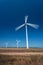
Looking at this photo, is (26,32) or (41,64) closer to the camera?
(41,64)

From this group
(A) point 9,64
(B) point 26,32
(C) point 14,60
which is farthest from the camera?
(B) point 26,32

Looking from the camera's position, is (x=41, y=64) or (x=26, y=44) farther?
(x=26, y=44)

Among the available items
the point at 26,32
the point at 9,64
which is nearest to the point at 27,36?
the point at 26,32

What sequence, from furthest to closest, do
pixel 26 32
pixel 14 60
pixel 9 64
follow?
pixel 26 32 < pixel 14 60 < pixel 9 64

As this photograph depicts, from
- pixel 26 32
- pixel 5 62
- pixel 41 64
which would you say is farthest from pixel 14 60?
pixel 26 32

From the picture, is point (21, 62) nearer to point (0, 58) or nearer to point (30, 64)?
point (30, 64)

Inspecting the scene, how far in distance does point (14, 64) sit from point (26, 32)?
7.19 m

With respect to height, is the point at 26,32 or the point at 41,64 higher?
the point at 26,32

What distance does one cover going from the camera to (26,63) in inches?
493

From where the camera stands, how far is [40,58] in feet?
44.7

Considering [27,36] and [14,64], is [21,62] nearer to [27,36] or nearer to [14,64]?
[14,64]

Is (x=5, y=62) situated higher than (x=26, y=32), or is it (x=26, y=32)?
(x=26, y=32)

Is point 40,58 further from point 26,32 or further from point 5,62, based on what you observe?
point 26,32

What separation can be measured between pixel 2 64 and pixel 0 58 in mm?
1179
